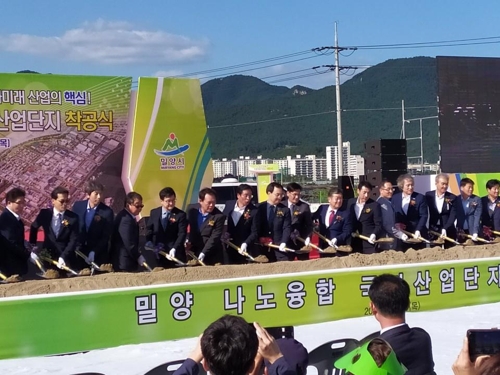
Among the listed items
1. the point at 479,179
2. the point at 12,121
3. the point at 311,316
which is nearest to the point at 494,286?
the point at 311,316

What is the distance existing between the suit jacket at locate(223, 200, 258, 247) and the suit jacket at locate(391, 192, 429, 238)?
70.9 inches

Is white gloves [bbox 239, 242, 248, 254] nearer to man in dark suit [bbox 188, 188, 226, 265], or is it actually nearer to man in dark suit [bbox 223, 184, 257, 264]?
man in dark suit [bbox 223, 184, 257, 264]

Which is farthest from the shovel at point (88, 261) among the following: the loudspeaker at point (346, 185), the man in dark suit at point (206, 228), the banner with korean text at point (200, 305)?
the loudspeaker at point (346, 185)

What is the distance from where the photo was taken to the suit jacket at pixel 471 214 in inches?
333

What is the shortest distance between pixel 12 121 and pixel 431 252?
197 inches

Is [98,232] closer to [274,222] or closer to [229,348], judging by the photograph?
[274,222]

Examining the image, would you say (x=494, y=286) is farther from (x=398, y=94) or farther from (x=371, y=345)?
(x=398, y=94)

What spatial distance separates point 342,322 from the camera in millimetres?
5492

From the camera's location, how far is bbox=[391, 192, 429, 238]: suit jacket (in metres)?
8.12

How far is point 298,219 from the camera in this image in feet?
25.2

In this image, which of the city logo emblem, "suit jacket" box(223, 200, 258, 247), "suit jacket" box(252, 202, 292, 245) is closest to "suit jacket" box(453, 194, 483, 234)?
"suit jacket" box(252, 202, 292, 245)

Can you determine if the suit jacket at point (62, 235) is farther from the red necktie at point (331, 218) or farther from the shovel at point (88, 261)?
the red necktie at point (331, 218)

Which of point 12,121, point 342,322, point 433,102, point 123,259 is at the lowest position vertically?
point 342,322

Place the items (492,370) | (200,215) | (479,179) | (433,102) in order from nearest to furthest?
(492,370), (200,215), (479,179), (433,102)
